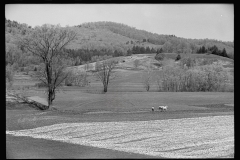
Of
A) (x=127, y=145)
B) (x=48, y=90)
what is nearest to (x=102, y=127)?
(x=127, y=145)

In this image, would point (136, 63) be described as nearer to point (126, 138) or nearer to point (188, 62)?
point (188, 62)

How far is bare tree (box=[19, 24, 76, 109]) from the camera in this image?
38153mm

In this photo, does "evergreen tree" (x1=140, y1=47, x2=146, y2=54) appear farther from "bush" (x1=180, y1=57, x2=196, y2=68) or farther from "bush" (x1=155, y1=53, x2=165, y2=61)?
"bush" (x1=180, y1=57, x2=196, y2=68)

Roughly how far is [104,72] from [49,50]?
83.4 feet

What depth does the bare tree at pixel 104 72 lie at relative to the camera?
205 ft

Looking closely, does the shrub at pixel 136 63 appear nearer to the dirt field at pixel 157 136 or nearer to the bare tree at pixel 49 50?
the bare tree at pixel 49 50

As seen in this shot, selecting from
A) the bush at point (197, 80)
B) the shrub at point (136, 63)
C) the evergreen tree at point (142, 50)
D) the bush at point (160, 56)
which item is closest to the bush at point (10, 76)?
the bush at point (197, 80)

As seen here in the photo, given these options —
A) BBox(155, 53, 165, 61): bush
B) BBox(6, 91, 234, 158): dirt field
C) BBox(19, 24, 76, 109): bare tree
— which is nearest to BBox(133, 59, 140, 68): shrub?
BBox(155, 53, 165, 61): bush

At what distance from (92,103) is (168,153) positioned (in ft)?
109

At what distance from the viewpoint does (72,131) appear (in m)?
22.5

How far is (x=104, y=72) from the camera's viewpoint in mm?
63969

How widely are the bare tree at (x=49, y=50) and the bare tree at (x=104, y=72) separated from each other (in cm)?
Answer: 2173

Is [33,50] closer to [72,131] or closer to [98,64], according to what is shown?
[72,131]

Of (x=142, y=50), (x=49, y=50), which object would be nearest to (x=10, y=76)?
(x=49, y=50)
